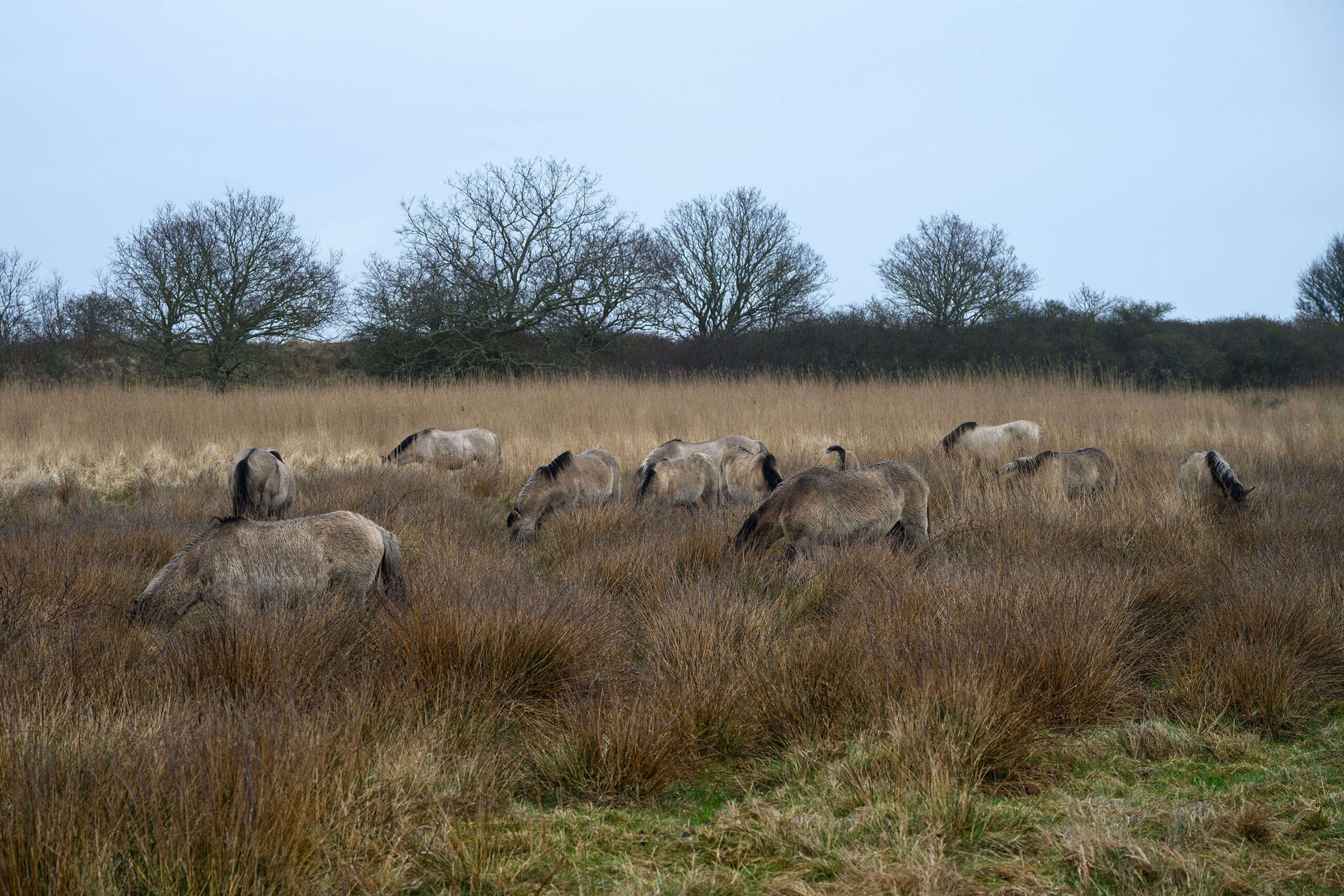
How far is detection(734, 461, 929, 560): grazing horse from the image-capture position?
6344mm

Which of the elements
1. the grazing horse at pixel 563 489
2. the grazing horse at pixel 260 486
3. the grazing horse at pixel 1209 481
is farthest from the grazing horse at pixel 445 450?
the grazing horse at pixel 1209 481

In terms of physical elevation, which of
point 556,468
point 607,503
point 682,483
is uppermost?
point 556,468

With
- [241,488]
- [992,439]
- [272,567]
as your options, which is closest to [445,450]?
[241,488]

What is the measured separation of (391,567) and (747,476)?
206 inches

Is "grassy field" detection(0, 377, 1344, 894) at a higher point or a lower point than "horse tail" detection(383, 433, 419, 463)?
lower

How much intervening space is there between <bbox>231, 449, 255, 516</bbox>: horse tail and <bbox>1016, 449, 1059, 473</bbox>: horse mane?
915 centimetres

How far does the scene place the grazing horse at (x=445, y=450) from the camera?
14.0 meters

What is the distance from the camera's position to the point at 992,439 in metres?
14.1

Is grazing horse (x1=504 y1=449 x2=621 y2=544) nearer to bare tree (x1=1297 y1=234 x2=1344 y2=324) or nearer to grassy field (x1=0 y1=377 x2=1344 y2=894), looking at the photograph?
grassy field (x1=0 y1=377 x2=1344 y2=894)

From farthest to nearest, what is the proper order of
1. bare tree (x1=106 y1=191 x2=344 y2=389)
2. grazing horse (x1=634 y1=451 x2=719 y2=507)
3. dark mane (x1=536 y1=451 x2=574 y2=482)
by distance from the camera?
1. bare tree (x1=106 y1=191 x2=344 y2=389)
2. grazing horse (x1=634 y1=451 x2=719 y2=507)
3. dark mane (x1=536 y1=451 x2=574 y2=482)

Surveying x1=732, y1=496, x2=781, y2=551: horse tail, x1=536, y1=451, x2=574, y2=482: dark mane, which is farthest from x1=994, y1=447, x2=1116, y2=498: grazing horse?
x1=536, y1=451, x2=574, y2=482: dark mane

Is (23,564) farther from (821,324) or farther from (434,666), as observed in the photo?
(821,324)

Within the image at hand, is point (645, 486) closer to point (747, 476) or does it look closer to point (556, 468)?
point (556, 468)

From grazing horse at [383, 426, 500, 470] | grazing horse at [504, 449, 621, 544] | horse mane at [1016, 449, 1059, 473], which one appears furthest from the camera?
grazing horse at [383, 426, 500, 470]
